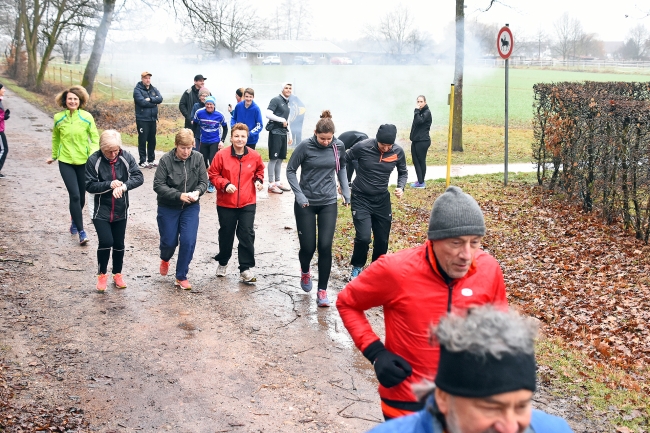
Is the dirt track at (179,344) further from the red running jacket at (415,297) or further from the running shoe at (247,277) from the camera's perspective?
the red running jacket at (415,297)

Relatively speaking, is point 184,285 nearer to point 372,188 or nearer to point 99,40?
point 372,188

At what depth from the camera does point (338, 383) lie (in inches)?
245

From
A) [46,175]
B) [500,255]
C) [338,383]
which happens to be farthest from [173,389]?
[46,175]

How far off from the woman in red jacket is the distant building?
60146mm

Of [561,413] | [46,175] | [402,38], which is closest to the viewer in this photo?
[561,413]

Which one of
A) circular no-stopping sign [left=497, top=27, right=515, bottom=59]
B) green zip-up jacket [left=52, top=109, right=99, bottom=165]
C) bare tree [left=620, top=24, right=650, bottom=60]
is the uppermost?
bare tree [left=620, top=24, right=650, bottom=60]

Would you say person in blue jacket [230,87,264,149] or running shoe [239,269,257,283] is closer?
running shoe [239,269,257,283]

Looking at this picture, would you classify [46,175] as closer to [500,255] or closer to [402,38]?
[500,255]

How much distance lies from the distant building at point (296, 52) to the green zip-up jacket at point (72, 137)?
5873 centimetres

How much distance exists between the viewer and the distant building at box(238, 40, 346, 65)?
226ft

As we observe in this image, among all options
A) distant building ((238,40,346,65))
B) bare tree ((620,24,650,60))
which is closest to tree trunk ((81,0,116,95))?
distant building ((238,40,346,65))

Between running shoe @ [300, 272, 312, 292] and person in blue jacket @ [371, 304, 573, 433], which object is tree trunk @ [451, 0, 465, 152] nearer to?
running shoe @ [300, 272, 312, 292]

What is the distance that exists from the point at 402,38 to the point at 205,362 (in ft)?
142

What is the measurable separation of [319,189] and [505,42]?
25.3 ft
